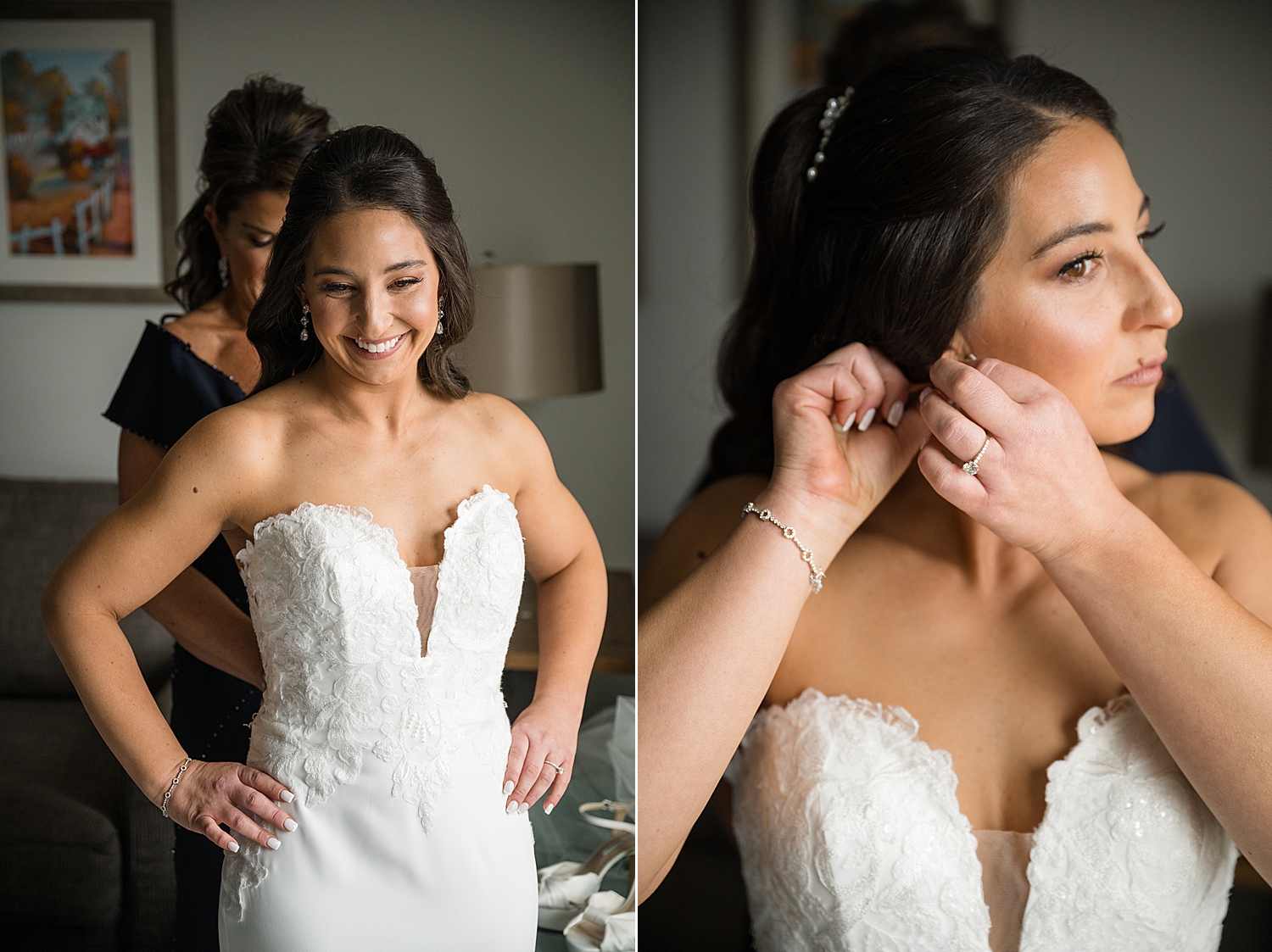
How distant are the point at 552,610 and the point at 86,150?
47 centimetres

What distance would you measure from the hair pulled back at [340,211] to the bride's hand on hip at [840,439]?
34 centimetres

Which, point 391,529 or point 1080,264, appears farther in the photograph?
point 1080,264

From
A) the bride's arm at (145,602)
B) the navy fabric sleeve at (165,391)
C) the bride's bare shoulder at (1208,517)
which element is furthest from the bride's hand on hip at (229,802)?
the bride's bare shoulder at (1208,517)

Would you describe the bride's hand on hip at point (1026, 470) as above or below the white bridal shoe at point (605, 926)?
above

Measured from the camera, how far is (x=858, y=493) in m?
0.84

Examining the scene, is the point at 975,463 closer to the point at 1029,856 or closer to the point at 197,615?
the point at 1029,856

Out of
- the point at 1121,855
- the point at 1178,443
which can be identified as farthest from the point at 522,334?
the point at 1178,443

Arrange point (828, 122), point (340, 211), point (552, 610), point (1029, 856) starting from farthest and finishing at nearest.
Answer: point (828, 122) → point (1029, 856) → point (552, 610) → point (340, 211)

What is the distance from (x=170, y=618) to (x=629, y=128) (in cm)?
49

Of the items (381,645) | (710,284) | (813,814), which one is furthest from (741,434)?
(710,284)

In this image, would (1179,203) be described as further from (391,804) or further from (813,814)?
(391,804)

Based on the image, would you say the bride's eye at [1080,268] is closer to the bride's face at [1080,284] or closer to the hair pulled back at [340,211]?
the bride's face at [1080,284]

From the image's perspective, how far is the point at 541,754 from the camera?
689mm

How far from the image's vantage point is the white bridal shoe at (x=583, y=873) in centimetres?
71
